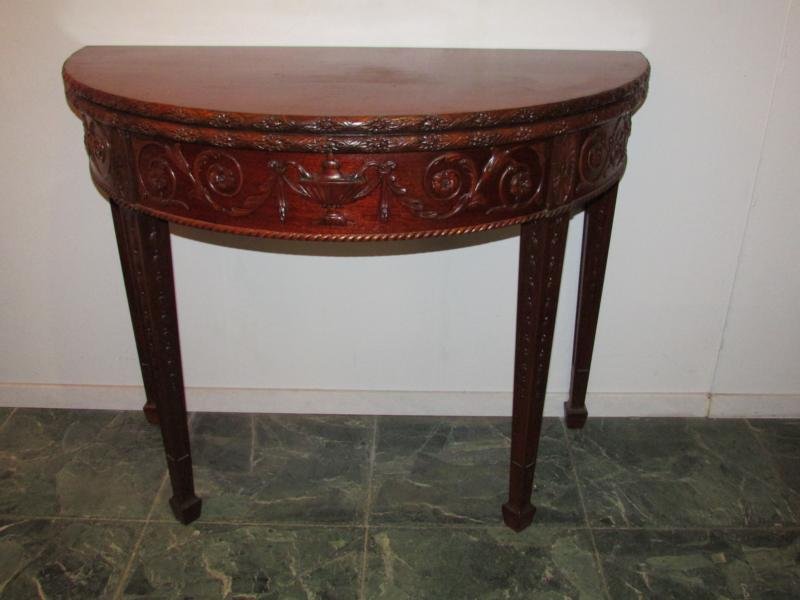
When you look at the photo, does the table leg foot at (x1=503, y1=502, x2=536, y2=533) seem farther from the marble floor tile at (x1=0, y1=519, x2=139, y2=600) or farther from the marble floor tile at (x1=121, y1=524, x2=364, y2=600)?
the marble floor tile at (x1=0, y1=519, x2=139, y2=600)

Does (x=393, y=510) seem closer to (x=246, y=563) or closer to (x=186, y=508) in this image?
(x=246, y=563)

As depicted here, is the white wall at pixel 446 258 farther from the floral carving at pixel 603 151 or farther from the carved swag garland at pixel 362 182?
the carved swag garland at pixel 362 182

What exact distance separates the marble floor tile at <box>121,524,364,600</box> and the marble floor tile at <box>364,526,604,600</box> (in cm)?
6

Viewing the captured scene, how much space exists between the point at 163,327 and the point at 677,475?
3.92 feet

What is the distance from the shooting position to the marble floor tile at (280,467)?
164cm

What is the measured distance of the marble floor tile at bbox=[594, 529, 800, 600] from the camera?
4.75 ft

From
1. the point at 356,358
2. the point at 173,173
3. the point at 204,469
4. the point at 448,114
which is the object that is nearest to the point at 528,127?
the point at 448,114

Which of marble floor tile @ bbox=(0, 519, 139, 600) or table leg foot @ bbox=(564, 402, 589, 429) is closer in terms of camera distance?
marble floor tile @ bbox=(0, 519, 139, 600)

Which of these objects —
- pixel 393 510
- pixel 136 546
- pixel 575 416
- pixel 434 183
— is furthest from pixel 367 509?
pixel 434 183

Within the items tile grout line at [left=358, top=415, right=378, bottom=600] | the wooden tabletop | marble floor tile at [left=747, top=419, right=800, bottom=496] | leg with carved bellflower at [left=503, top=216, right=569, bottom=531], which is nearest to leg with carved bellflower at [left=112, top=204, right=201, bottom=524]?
the wooden tabletop

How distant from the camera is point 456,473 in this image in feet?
5.76

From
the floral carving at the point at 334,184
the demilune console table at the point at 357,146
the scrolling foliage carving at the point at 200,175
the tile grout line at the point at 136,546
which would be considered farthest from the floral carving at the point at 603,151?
the tile grout line at the point at 136,546

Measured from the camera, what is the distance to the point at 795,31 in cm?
152

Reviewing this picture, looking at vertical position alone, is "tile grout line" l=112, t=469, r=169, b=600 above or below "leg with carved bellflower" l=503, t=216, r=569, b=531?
below
